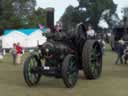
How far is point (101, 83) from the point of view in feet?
47.6

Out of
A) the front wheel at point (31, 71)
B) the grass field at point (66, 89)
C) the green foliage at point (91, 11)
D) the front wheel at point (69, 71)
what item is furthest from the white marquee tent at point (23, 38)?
the green foliage at point (91, 11)

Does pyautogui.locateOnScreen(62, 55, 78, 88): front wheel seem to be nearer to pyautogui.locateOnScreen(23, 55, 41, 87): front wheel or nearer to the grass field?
the grass field

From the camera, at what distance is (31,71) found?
13.9 metres

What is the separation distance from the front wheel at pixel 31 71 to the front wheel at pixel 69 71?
1.15 meters

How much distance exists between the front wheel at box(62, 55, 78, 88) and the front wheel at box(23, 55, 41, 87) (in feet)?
3.78

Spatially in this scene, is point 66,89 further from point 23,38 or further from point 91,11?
point 91,11

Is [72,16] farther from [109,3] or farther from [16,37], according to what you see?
[16,37]

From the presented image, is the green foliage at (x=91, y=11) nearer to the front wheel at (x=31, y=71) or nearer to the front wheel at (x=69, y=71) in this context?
the front wheel at (x=31, y=71)

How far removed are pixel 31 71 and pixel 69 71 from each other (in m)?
1.22

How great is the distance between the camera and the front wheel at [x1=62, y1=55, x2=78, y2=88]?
13062 mm

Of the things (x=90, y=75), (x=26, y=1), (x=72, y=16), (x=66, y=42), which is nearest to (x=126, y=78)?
(x=90, y=75)

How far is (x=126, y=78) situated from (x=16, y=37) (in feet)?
96.5

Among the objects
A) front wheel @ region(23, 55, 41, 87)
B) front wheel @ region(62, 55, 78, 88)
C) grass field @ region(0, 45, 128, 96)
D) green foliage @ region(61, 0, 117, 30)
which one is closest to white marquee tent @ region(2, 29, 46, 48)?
grass field @ region(0, 45, 128, 96)

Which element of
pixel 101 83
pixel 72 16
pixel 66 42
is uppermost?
pixel 66 42
